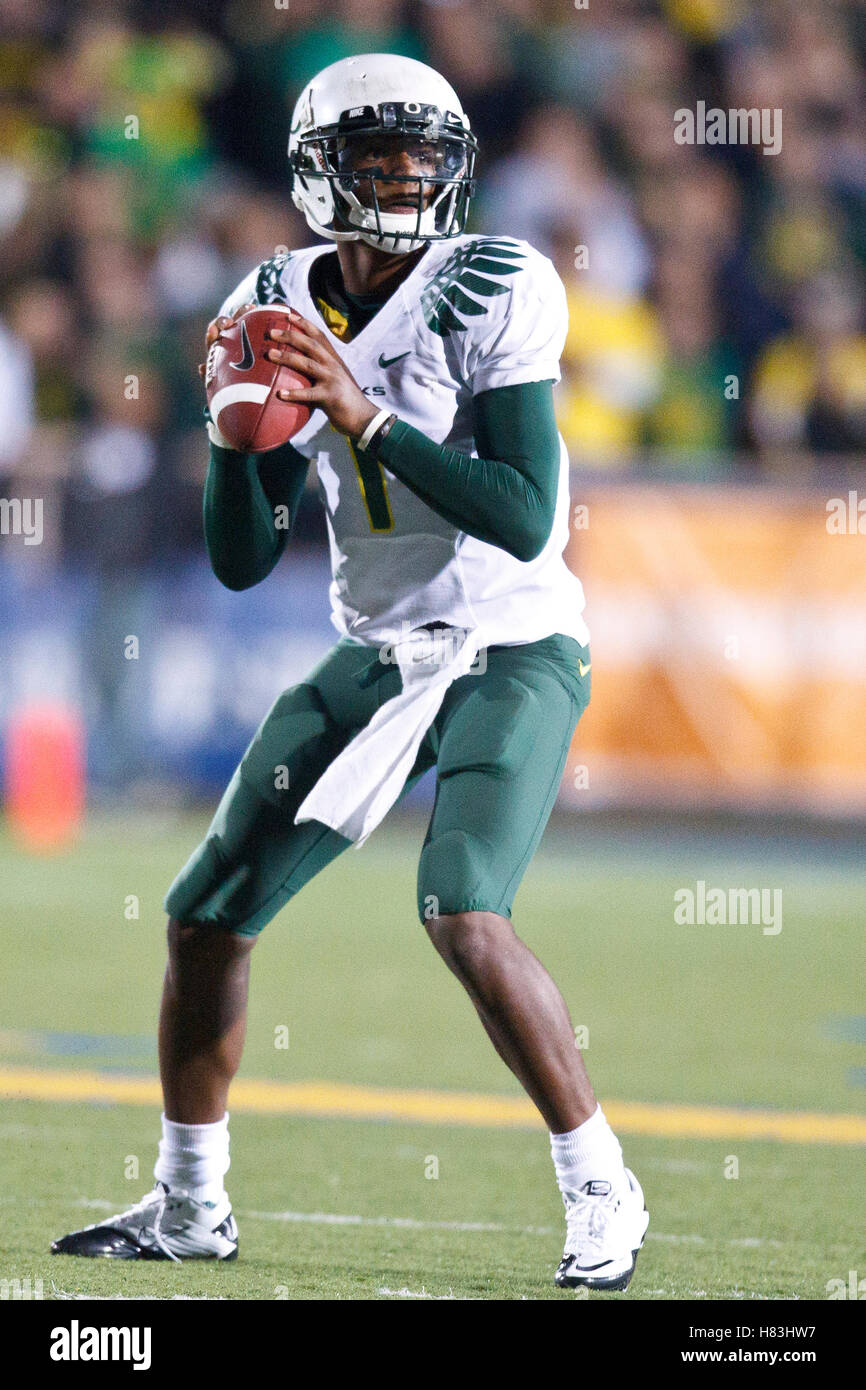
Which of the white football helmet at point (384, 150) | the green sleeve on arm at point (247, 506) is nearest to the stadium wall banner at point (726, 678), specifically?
the green sleeve on arm at point (247, 506)

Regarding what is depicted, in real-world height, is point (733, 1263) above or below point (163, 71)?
below

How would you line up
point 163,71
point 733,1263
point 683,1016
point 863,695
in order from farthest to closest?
point 163,71
point 863,695
point 683,1016
point 733,1263

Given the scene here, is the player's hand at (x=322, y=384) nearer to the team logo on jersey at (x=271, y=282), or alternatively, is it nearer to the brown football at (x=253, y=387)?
the brown football at (x=253, y=387)

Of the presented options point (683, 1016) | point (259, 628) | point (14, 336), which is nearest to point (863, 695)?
point (259, 628)

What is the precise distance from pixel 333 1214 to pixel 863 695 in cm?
657

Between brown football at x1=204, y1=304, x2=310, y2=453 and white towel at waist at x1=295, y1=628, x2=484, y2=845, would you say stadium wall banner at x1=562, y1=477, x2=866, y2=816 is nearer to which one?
white towel at waist at x1=295, y1=628, x2=484, y2=845

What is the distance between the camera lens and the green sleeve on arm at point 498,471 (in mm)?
3719

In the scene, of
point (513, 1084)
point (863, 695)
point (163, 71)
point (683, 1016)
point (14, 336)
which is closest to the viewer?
point (513, 1084)

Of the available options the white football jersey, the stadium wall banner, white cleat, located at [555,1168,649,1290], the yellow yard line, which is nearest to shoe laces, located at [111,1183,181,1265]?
white cleat, located at [555,1168,649,1290]

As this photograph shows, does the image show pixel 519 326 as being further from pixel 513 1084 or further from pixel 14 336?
pixel 14 336

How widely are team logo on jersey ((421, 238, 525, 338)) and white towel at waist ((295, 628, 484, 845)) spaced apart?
57 centimetres

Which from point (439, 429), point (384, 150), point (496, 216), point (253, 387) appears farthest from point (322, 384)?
point (496, 216)

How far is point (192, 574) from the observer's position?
35.7 ft

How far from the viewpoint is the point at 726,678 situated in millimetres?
10594
